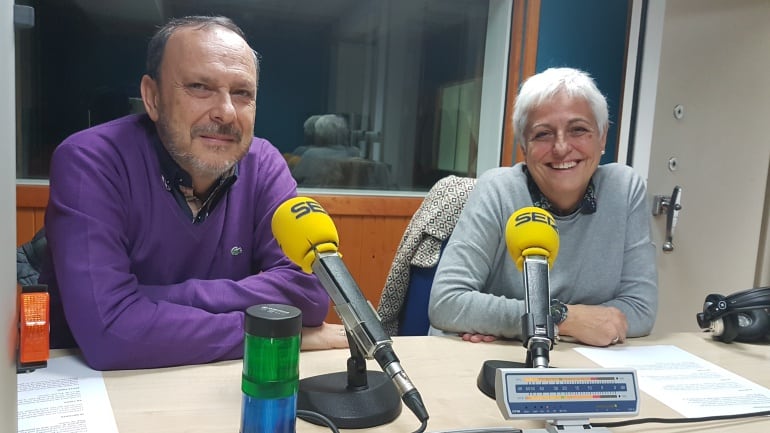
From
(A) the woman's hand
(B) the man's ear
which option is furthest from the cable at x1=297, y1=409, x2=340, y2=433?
(B) the man's ear

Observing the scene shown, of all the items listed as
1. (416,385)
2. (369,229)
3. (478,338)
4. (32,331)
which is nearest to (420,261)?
(478,338)

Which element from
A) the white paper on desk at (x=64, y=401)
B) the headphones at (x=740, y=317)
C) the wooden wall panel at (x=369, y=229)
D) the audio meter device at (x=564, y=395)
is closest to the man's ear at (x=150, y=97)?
the white paper on desk at (x=64, y=401)

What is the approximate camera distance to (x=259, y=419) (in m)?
0.65

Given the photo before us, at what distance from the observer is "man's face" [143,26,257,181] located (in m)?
1.28

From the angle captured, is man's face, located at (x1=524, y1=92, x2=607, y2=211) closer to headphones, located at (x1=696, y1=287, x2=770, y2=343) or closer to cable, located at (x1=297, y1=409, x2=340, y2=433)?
headphones, located at (x1=696, y1=287, x2=770, y2=343)

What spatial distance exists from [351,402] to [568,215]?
93 cm

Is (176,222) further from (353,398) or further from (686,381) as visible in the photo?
(686,381)

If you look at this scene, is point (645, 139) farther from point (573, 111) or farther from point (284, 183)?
point (284, 183)

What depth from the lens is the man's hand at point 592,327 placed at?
1287mm

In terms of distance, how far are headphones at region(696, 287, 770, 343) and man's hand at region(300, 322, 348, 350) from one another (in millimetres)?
852

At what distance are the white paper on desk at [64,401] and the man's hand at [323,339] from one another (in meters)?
0.36

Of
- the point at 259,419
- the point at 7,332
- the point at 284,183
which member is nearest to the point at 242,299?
the point at 284,183

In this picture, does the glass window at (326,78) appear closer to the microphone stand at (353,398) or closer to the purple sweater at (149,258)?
the purple sweater at (149,258)

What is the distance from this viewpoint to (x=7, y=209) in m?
0.50
